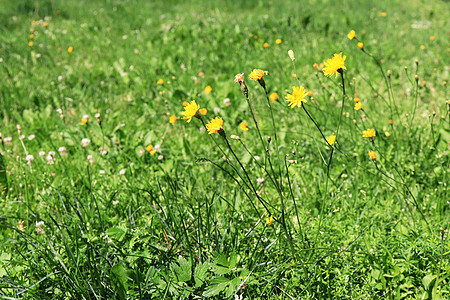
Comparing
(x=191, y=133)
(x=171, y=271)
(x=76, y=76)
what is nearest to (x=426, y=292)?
(x=171, y=271)

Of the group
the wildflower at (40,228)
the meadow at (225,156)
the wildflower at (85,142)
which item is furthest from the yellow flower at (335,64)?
the wildflower at (85,142)

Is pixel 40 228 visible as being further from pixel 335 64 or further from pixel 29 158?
pixel 335 64

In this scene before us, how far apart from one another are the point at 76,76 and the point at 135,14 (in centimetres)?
251

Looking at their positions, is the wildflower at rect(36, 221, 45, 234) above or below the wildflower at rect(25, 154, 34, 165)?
below

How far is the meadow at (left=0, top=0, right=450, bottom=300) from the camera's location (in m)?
1.51

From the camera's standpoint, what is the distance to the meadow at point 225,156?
1506 mm

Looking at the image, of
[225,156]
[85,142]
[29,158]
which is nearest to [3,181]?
[29,158]

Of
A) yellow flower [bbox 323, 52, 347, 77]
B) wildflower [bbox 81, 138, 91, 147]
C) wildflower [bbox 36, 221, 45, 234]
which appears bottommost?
wildflower [bbox 36, 221, 45, 234]

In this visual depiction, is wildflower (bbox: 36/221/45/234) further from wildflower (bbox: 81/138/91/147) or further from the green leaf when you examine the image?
wildflower (bbox: 81/138/91/147)

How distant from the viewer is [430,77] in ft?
11.3

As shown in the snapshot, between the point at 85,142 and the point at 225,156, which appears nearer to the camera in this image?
the point at 225,156

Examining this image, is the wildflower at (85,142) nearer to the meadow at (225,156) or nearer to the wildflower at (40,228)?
the meadow at (225,156)

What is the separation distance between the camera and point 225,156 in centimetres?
193

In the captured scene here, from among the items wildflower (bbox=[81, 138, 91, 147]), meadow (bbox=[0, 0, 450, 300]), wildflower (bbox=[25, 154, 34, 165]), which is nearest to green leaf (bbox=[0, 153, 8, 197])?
meadow (bbox=[0, 0, 450, 300])
